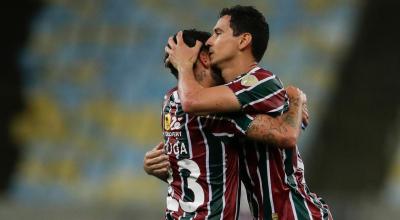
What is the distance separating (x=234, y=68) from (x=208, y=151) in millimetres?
350

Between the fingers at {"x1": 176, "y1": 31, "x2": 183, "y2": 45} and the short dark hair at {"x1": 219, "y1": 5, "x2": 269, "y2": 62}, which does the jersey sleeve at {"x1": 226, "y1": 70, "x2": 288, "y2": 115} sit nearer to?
the short dark hair at {"x1": 219, "y1": 5, "x2": 269, "y2": 62}

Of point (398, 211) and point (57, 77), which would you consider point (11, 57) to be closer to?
point (57, 77)

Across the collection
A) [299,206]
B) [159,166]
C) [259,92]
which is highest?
[259,92]

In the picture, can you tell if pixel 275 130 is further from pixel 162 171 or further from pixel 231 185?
pixel 162 171

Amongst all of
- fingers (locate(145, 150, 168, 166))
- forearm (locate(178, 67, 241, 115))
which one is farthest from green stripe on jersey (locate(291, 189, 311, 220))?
fingers (locate(145, 150, 168, 166))

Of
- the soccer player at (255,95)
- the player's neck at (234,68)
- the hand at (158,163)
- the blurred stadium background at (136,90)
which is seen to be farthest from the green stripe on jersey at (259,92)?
the blurred stadium background at (136,90)

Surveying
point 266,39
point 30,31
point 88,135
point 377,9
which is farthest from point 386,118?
point 266,39

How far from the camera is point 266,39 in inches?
151

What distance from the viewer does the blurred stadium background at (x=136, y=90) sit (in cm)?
922

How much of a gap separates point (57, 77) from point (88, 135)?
2.73 ft

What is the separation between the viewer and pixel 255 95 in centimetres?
367

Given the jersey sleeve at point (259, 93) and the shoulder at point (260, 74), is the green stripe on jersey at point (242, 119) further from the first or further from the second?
the shoulder at point (260, 74)

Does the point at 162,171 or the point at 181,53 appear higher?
the point at 181,53

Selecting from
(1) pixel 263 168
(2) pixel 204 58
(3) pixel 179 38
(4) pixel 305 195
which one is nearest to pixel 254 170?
(1) pixel 263 168
